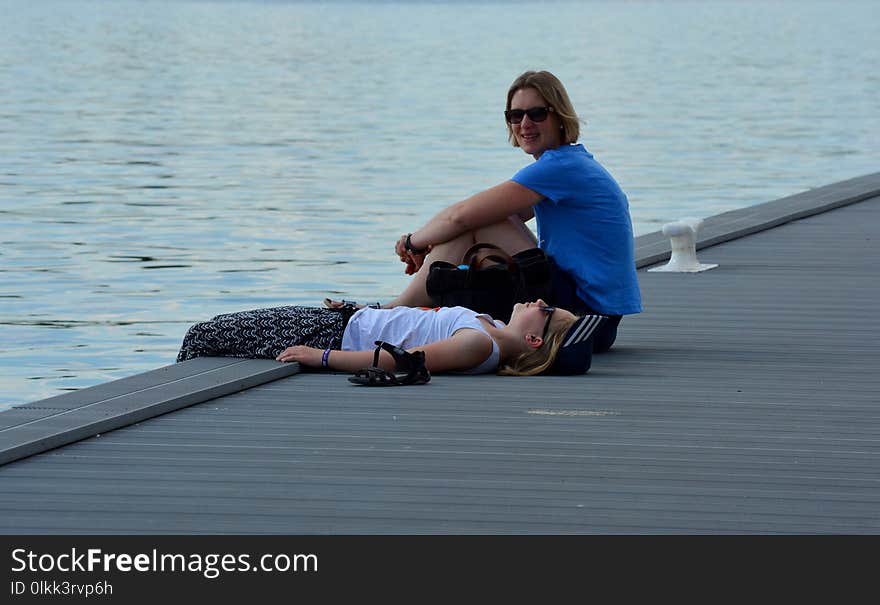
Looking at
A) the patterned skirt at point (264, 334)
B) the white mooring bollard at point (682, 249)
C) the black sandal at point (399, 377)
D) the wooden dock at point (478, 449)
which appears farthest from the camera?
the white mooring bollard at point (682, 249)

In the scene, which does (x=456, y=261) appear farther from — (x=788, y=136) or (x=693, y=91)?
(x=693, y=91)

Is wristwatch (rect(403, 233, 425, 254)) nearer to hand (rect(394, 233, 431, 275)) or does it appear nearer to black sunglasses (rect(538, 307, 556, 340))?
hand (rect(394, 233, 431, 275))

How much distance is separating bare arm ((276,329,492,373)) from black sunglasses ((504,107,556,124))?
0.99 meters

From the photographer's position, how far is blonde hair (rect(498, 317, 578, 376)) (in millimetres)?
7113

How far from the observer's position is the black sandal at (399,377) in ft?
22.4

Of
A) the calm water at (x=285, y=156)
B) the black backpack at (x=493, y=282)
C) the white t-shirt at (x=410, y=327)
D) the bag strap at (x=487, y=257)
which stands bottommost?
the calm water at (x=285, y=156)

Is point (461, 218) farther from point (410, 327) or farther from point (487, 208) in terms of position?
point (410, 327)

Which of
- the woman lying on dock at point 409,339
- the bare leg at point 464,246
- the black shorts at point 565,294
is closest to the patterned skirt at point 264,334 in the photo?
the woman lying on dock at point 409,339

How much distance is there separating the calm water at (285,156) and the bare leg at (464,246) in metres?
3.15

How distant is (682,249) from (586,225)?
3227mm

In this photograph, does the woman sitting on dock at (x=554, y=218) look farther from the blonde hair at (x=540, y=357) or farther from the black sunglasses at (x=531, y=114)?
the blonde hair at (x=540, y=357)

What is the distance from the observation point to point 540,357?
714 cm

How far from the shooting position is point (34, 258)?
614 inches
